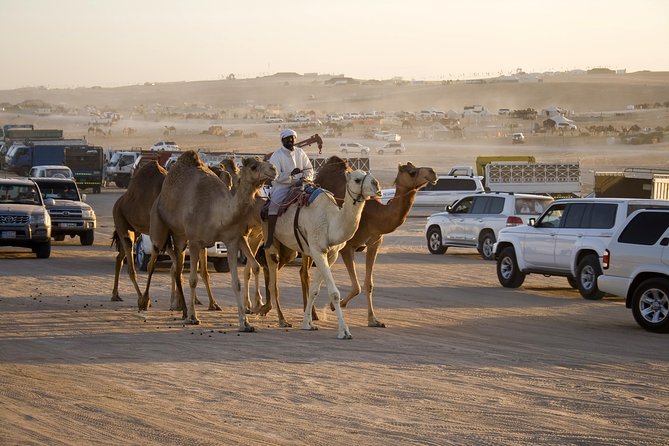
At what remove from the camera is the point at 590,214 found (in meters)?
23.6

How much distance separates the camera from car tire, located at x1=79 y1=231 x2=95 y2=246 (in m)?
34.5

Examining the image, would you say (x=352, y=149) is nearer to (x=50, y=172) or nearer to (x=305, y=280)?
(x=50, y=172)

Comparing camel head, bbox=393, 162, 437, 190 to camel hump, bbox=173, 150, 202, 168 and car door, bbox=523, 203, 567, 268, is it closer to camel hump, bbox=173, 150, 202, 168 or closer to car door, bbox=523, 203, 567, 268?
camel hump, bbox=173, 150, 202, 168

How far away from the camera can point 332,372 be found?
13.4 m

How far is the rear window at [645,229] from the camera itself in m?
18.5

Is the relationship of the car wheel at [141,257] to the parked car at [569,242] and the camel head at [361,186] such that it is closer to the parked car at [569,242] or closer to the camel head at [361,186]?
the parked car at [569,242]

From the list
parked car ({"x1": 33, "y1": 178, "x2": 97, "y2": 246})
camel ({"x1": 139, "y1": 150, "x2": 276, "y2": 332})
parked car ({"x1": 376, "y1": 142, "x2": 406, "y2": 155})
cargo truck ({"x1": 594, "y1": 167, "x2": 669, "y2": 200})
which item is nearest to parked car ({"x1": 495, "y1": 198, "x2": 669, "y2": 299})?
camel ({"x1": 139, "y1": 150, "x2": 276, "y2": 332})

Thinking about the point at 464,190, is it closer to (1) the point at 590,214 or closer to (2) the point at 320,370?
(1) the point at 590,214

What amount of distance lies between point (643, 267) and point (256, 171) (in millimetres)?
5871

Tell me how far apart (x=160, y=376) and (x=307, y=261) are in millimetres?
5396

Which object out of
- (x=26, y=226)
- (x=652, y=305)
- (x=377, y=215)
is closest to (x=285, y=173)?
(x=377, y=215)

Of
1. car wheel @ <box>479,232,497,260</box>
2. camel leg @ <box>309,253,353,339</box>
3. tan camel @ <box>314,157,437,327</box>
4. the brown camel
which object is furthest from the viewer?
car wheel @ <box>479,232,497,260</box>

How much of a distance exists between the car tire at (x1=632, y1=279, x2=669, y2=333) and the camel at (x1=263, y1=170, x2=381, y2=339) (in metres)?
Answer: 4.56

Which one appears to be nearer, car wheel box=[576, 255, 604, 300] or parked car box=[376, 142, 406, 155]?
car wheel box=[576, 255, 604, 300]
